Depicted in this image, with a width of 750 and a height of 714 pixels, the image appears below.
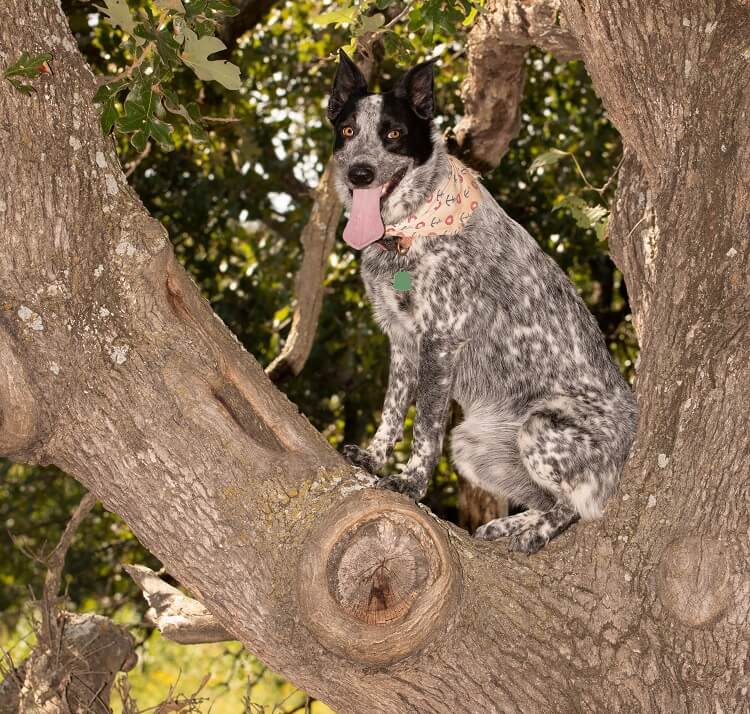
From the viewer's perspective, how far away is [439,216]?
3641 millimetres

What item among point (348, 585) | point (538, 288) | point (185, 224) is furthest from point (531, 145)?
point (348, 585)

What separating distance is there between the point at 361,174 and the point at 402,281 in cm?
40

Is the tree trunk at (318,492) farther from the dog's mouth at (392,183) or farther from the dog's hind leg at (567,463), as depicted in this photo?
the dog's mouth at (392,183)

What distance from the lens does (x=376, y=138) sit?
3.66 meters

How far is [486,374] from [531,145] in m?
3.58

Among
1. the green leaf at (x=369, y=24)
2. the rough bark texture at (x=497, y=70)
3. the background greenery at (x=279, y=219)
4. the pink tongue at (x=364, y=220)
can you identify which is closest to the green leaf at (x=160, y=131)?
the pink tongue at (x=364, y=220)

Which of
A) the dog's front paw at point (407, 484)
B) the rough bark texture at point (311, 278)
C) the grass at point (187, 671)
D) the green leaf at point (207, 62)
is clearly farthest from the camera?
the grass at point (187, 671)

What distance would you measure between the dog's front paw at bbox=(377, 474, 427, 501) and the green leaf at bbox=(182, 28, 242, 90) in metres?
1.35

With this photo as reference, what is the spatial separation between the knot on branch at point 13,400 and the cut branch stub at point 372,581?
819 millimetres

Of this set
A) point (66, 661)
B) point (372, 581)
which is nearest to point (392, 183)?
point (372, 581)

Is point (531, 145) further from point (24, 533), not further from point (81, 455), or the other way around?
point (81, 455)

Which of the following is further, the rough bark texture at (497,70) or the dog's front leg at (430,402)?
the rough bark texture at (497,70)

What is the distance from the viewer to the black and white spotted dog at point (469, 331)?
3541mm

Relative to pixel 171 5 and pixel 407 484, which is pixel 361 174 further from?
pixel 407 484
